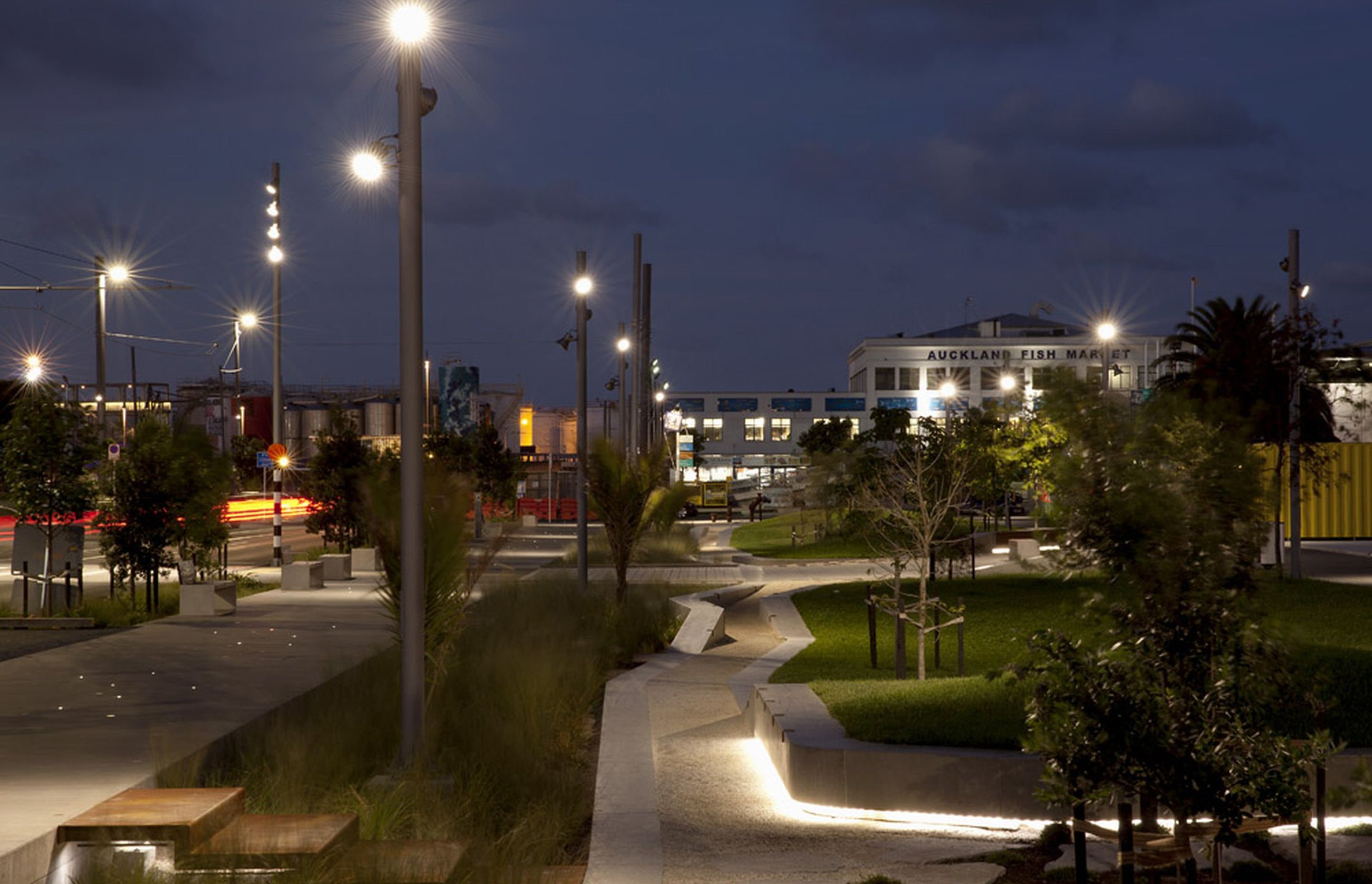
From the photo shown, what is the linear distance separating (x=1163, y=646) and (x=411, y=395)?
5.36 meters

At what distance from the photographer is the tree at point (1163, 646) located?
6.55 m

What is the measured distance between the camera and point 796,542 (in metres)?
43.9

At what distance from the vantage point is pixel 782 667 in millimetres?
17219

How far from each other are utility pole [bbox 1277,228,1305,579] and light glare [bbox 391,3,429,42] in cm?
1978

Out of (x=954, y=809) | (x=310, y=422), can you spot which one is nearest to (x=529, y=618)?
(x=954, y=809)

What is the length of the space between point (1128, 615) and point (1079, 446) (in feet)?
2.91

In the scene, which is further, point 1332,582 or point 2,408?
point 2,408

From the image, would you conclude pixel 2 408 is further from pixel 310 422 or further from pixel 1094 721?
pixel 1094 721

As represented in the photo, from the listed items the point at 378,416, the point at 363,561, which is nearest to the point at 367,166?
the point at 363,561

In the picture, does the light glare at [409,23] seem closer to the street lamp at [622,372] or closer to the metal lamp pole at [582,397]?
the metal lamp pole at [582,397]

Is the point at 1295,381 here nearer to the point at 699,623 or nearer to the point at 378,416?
the point at 699,623

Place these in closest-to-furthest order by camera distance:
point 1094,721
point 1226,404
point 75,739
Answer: point 1094,721 < point 1226,404 < point 75,739

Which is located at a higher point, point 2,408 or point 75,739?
point 2,408

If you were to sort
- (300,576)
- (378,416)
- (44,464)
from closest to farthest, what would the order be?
(44,464)
(300,576)
(378,416)
